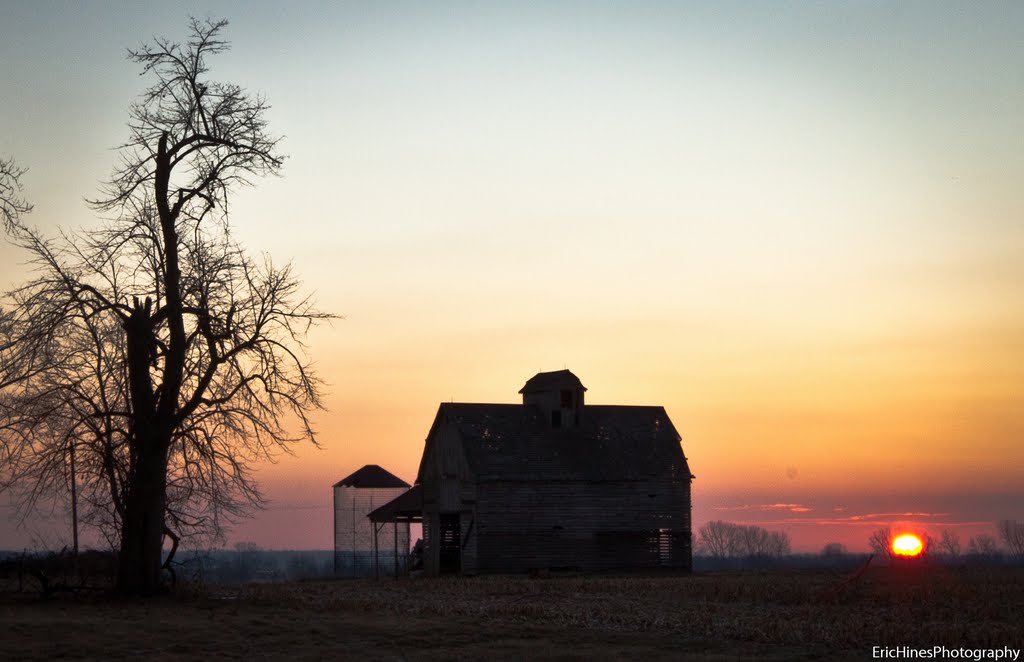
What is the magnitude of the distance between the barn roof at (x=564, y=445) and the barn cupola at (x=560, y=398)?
1.29 ft

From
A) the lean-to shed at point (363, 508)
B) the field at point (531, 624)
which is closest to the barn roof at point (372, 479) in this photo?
the lean-to shed at point (363, 508)

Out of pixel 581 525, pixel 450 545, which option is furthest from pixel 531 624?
pixel 450 545

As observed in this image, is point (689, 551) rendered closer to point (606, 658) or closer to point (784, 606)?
point (784, 606)

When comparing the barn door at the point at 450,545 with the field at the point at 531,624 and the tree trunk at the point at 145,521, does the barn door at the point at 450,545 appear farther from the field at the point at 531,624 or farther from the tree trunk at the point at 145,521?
the tree trunk at the point at 145,521

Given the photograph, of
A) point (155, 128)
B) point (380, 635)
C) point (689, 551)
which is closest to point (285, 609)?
point (380, 635)

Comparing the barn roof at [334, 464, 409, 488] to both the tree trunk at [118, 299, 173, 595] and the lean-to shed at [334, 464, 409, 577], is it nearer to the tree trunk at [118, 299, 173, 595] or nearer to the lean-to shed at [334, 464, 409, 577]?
the lean-to shed at [334, 464, 409, 577]

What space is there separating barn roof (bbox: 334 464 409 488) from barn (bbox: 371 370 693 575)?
11.3 feet

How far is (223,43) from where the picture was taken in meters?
33.3

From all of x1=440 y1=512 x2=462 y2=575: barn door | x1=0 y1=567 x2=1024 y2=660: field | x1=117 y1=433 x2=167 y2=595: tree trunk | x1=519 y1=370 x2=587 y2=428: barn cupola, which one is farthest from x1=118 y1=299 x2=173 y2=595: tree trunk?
x1=519 y1=370 x2=587 y2=428: barn cupola

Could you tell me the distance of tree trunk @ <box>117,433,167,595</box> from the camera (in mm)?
31844

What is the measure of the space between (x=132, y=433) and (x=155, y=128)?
887 centimetres

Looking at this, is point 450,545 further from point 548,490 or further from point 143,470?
point 143,470

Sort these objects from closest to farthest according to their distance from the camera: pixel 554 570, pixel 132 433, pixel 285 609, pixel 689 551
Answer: pixel 285 609 → pixel 132 433 → pixel 554 570 → pixel 689 551

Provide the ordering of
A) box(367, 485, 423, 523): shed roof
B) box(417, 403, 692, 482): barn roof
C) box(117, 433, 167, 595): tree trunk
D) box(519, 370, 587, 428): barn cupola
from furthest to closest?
box(519, 370, 587, 428): barn cupola
box(367, 485, 423, 523): shed roof
box(417, 403, 692, 482): barn roof
box(117, 433, 167, 595): tree trunk
